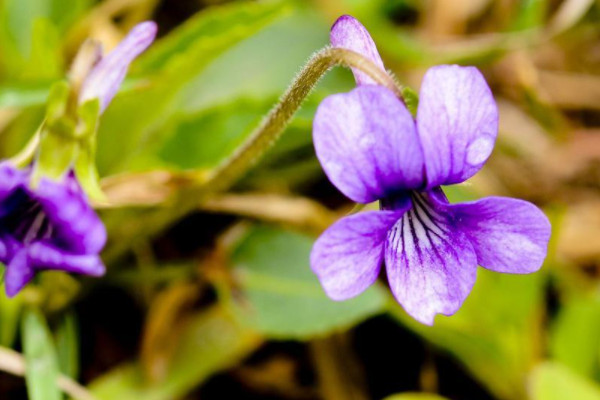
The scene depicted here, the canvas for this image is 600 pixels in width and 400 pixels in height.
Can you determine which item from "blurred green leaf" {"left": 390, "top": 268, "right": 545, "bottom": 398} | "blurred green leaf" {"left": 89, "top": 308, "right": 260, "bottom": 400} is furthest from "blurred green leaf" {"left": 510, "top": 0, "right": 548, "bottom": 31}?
"blurred green leaf" {"left": 89, "top": 308, "right": 260, "bottom": 400}

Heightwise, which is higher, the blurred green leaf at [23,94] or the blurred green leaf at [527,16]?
the blurred green leaf at [23,94]

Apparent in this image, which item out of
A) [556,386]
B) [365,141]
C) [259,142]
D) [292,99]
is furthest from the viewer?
[556,386]

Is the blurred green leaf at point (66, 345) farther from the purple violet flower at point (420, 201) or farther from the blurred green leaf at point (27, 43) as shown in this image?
the purple violet flower at point (420, 201)

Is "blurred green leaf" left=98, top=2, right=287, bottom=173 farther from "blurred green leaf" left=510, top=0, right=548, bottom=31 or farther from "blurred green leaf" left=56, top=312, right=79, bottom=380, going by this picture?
"blurred green leaf" left=510, top=0, right=548, bottom=31

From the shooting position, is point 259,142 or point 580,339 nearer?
point 259,142

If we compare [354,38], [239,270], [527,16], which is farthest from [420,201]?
[527,16]

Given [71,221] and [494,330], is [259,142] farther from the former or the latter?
[494,330]

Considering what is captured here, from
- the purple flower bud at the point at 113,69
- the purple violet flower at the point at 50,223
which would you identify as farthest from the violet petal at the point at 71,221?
the purple flower bud at the point at 113,69
